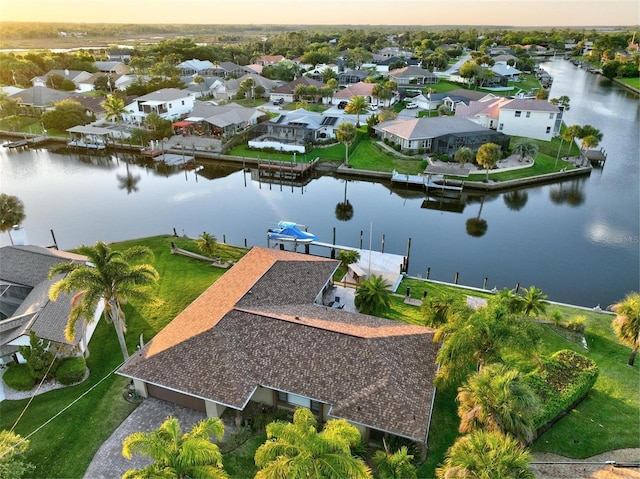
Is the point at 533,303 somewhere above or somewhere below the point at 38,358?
above

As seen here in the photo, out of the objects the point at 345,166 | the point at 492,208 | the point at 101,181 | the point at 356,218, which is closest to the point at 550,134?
the point at 492,208

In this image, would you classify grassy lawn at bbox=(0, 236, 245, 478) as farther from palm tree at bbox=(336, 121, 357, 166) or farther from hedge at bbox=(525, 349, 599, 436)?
palm tree at bbox=(336, 121, 357, 166)

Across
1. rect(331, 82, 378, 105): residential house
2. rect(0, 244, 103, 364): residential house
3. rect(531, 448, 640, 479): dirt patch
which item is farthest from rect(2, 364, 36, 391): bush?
rect(331, 82, 378, 105): residential house

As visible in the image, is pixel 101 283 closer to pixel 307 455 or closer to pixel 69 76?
pixel 307 455

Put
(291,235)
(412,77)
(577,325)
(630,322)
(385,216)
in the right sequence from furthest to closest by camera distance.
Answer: (412,77), (385,216), (291,235), (577,325), (630,322)

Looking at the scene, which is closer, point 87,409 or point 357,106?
point 87,409

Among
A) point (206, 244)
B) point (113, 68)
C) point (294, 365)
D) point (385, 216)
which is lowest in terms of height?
point (385, 216)

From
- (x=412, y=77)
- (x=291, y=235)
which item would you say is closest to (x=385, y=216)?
(x=291, y=235)

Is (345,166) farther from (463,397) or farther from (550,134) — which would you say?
(463,397)
